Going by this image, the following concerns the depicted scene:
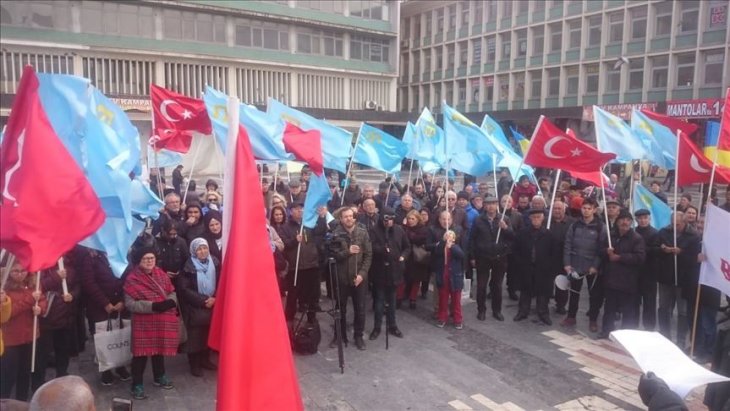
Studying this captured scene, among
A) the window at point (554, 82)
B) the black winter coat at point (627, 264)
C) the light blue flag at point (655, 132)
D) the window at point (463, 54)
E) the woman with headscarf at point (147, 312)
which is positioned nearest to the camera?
the woman with headscarf at point (147, 312)

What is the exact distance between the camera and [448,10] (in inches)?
2224

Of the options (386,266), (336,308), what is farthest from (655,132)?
(336,308)

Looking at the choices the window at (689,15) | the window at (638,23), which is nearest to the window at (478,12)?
the window at (638,23)

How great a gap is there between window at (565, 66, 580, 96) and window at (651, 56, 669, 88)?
20.3 ft

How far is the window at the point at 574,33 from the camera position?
44678 millimetres

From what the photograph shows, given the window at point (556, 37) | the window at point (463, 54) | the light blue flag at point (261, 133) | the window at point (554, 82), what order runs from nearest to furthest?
the light blue flag at point (261, 133) → the window at point (556, 37) → the window at point (554, 82) → the window at point (463, 54)

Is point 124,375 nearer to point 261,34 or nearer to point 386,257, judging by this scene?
point 386,257

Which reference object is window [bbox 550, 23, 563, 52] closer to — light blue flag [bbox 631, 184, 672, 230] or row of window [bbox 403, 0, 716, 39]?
row of window [bbox 403, 0, 716, 39]

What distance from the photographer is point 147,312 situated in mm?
5852

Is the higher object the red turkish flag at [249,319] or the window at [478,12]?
the window at [478,12]

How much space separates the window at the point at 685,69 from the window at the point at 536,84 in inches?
455

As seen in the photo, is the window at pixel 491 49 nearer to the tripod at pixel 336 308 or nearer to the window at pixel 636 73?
the window at pixel 636 73

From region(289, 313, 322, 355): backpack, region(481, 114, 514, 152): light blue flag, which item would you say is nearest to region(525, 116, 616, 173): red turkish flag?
region(289, 313, 322, 355): backpack

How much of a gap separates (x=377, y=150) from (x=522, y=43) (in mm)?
41605
